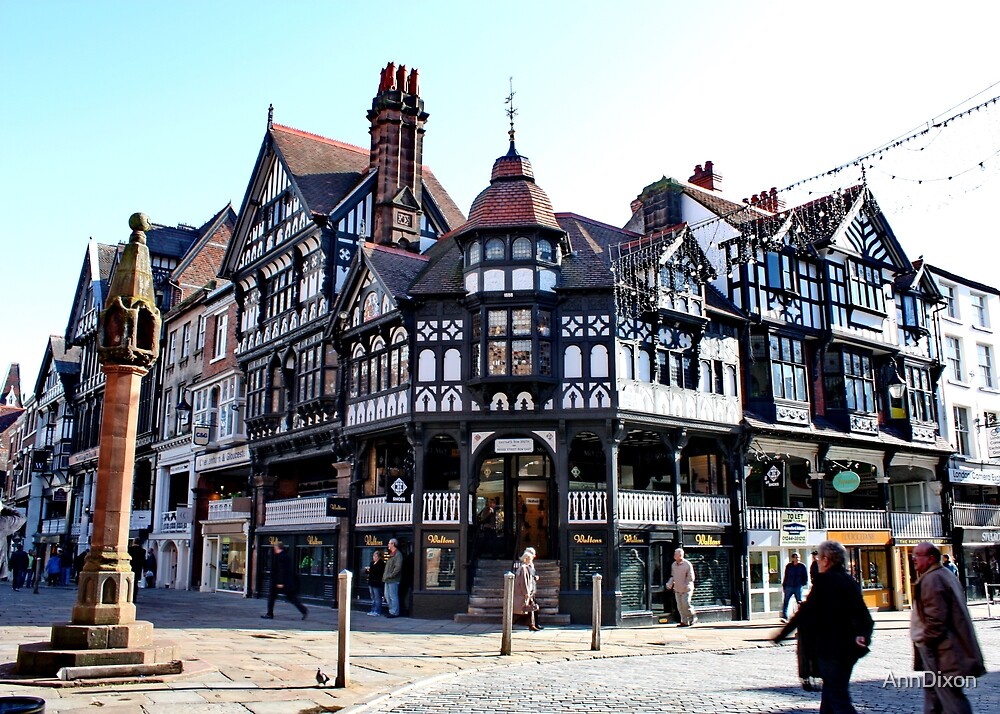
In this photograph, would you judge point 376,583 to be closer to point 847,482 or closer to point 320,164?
point 847,482

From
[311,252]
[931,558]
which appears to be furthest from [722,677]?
[311,252]

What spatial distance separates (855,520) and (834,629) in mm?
22841

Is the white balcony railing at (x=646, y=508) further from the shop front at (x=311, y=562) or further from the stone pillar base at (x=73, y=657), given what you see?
the stone pillar base at (x=73, y=657)

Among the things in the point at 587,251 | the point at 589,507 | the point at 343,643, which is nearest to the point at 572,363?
the point at 587,251

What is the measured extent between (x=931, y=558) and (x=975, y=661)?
86cm

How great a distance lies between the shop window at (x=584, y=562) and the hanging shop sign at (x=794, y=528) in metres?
6.62

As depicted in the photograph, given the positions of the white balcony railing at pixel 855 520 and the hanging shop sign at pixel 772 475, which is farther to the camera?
the white balcony railing at pixel 855 520

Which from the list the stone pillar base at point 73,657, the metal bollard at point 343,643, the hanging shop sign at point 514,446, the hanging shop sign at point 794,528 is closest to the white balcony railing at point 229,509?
the hanging shop sign at point 514,446

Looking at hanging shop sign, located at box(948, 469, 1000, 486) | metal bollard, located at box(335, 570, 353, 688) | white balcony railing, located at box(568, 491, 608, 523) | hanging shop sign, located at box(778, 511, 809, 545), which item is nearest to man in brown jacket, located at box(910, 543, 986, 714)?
metal bollard, located at box(335, 570, 353, 688)

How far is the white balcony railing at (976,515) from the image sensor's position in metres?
32.0

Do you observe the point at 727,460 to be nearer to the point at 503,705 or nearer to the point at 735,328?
the point at 735,328

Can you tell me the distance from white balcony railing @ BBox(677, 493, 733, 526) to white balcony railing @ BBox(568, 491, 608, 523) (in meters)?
2.42

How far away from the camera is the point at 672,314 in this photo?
2516cm

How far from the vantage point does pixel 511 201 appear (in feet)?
81.9
